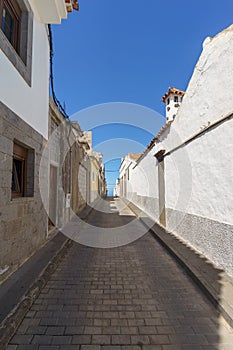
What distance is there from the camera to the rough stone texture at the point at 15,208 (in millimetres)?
3180

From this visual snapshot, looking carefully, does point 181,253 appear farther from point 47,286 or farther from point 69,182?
point 69,182

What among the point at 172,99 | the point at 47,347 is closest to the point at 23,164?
the point at 47,347

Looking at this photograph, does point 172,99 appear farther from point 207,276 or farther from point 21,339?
point 21,339

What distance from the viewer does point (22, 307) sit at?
8.27 feet

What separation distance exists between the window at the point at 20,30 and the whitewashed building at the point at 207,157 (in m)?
3.81

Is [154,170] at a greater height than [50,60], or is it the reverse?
[50,60]

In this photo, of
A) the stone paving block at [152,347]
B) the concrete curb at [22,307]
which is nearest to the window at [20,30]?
the concrete curb at [22,307]

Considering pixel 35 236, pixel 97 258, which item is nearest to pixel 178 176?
pixel 97 258

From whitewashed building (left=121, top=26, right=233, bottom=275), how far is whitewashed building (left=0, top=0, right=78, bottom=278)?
378 centimetres

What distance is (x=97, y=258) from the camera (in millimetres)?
4738

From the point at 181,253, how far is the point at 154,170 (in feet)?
17.9

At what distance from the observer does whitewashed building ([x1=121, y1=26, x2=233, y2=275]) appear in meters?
3.62

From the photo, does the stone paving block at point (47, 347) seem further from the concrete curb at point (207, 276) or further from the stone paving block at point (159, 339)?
the concrete curb at point (207, 276)

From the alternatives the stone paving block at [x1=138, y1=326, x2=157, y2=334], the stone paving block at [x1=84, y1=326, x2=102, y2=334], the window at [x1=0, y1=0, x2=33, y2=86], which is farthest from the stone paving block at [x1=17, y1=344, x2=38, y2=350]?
the window at [x1=0, y1=0, x2=33, y2=86]
